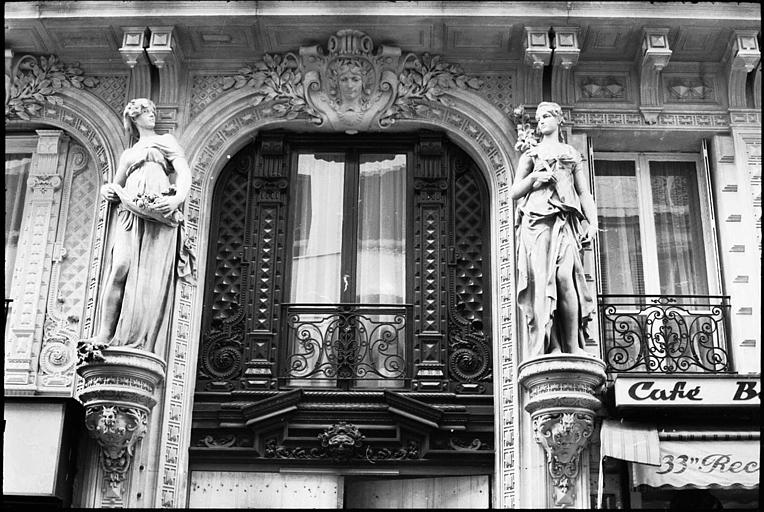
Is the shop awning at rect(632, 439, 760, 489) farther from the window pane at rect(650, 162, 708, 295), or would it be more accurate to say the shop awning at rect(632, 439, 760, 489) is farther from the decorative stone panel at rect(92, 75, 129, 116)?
the decorative stone panel at rect(92, 75, 129, 116)

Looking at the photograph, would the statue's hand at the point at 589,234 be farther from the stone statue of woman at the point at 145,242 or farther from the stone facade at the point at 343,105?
the stone statue of woman at the point at 145,242

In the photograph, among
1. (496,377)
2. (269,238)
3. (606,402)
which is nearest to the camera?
(606,402)

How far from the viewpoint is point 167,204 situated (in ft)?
36.3

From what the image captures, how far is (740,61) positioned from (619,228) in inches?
79.8

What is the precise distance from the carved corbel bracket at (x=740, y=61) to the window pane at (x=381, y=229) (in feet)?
11.1

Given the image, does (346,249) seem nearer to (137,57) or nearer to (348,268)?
(348,268)

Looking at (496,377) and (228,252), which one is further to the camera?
(228,252)

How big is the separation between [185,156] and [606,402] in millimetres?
4771

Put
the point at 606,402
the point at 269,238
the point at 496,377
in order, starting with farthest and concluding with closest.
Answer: the point at 269,238 → the point at 496,377 → the point at 606,402

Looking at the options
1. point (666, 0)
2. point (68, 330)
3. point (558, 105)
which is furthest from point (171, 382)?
point (666, 0)

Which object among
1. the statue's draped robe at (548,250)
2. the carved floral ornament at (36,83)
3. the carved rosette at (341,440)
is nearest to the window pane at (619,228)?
the statue's draped robe at (548,250)

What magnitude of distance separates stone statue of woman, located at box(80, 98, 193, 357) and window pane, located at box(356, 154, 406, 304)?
173cm

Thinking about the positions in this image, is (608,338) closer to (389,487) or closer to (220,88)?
(389,487)

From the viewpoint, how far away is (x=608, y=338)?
11.4 metres
